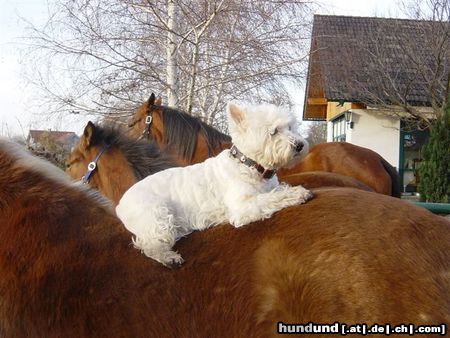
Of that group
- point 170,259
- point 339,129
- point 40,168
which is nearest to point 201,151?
point 40,168

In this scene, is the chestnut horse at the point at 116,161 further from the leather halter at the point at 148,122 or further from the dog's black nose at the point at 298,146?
the dog's black nose at the point at 298,146

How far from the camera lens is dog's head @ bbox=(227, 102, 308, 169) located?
2334 mm

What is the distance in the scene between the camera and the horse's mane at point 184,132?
571cm

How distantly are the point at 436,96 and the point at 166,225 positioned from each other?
1529cm

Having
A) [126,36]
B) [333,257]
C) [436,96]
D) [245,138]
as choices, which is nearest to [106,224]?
[245,138]

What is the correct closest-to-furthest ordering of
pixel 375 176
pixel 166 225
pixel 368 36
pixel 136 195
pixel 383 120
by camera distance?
pixel 166 225, pixel 136 195, pixel 375 176, pixel 368 36, pixel 383 120

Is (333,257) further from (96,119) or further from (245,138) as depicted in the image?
(96,119)

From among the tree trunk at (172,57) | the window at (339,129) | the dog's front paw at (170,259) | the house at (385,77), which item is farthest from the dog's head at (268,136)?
the window at (339,129)

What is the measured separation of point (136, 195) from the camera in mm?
2299

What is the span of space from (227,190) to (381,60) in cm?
1518

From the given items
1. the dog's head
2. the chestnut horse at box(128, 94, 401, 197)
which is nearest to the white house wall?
the chestnut horse at box(128, 94, 401, 197)

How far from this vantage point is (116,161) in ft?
14.1

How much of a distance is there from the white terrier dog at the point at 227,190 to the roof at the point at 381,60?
40.3ft

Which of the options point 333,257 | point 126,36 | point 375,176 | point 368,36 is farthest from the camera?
point 368,36
